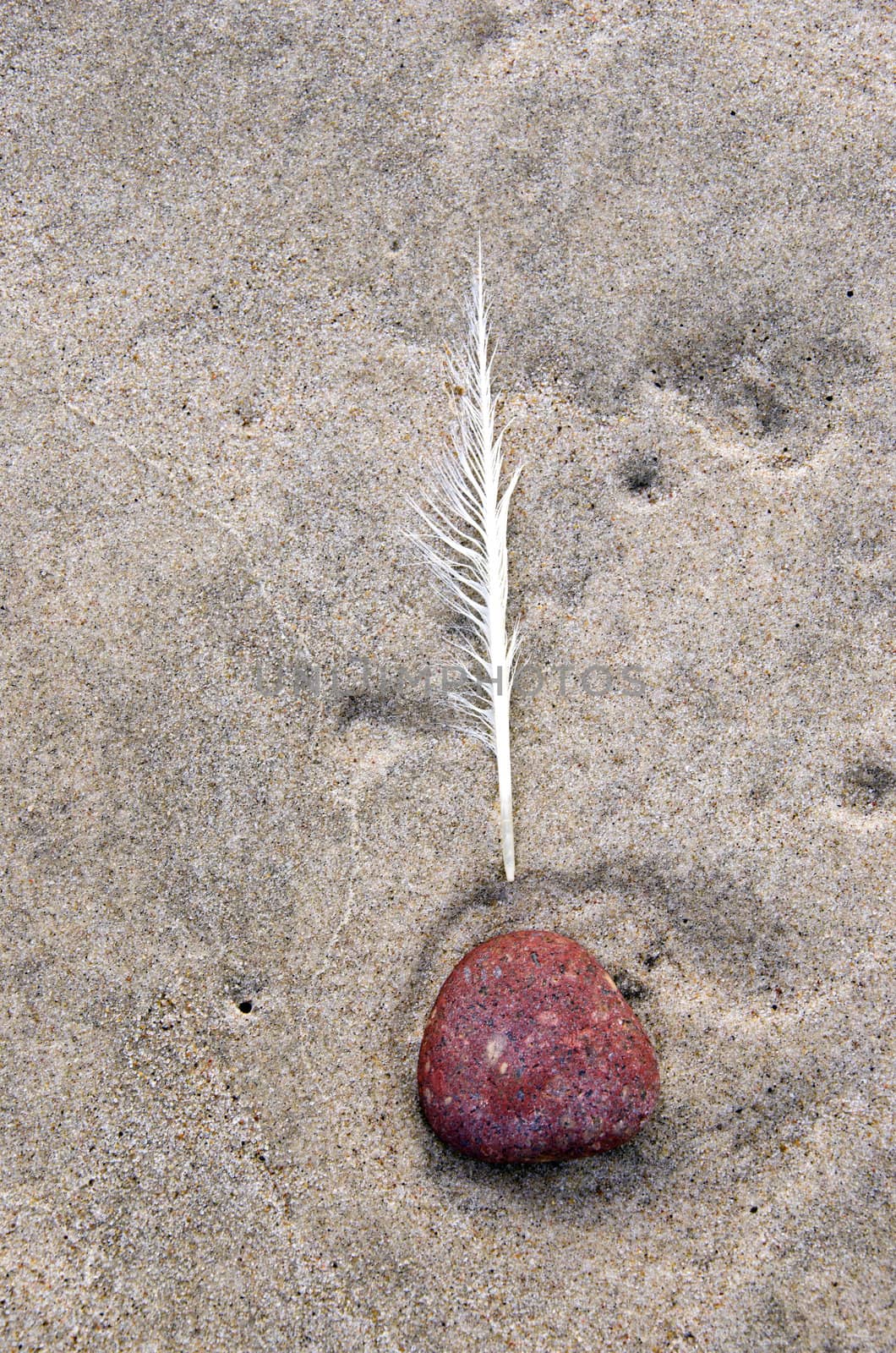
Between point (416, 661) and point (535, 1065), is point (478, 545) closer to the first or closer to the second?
point (416, 661)

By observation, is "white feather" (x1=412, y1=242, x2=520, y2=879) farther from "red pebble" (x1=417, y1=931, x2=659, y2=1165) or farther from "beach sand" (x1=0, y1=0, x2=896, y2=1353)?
"red pebble" (x1=417, y1=931, x2=659, y2=1165)

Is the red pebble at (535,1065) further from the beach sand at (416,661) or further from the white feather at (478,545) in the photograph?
the white feather at (478,545)

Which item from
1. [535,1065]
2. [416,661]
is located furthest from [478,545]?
[535,1065]

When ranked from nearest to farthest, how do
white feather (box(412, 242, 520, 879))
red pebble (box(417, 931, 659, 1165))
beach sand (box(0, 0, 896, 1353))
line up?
1. red pebble (box(417, 931, 659, 1165))
2. beach sand (box(0, 0, 896, 1353))
3. white feather (box(412, 242, 520, 879))

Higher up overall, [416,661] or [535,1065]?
[416,661]

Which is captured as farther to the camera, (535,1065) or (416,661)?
(416,661)

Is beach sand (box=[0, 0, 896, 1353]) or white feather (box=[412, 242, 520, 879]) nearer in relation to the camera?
beach sand (box=[0, 0, 896, 1353])

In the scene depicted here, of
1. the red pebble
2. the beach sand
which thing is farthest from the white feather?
the red pebble

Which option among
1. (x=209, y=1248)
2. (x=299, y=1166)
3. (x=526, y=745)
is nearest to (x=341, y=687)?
(x=526, y=745)
